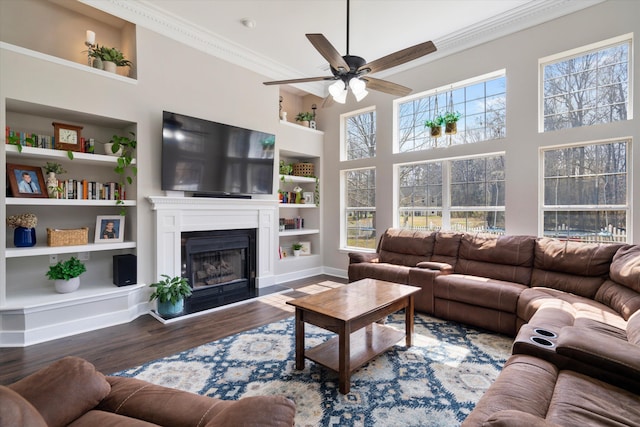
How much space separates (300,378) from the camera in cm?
231

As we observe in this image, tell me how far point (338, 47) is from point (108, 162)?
3323 mm

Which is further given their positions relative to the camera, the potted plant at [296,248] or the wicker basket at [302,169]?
the wicker basket at [302,169]

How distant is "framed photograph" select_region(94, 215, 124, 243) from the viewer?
3.59 metres

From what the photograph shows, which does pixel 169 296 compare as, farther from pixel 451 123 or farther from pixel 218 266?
pixel 451 123

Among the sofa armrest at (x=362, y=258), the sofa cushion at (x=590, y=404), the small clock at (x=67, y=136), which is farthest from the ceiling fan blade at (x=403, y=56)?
the small clock at (x=67, y=136)

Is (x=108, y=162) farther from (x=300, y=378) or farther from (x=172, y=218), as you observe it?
A: (x=300, y=378)

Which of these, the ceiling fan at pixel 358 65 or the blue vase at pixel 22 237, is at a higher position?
the ceiling fan at pixel 358 65

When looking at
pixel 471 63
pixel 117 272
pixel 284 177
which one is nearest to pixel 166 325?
pixel 117 272

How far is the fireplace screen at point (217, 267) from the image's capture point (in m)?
4.31

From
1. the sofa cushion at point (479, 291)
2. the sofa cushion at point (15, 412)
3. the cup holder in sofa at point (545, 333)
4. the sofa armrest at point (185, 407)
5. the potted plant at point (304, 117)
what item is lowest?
the sofa cushion at point (479, 291)

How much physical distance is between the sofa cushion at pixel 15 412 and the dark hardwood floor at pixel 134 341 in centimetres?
189

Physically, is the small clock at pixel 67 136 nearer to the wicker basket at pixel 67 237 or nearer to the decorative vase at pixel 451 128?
the wicker basket at pixel 67 237

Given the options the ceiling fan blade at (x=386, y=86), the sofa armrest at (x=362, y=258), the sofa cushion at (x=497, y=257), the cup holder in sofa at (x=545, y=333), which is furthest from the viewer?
the sofa armrest at (x=362, y=258)

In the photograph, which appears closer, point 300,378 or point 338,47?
point 300,378
